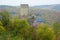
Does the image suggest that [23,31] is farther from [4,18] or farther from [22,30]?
[4,18]

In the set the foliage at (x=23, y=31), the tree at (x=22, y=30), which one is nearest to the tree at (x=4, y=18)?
the foliage at (x=23, y=31)

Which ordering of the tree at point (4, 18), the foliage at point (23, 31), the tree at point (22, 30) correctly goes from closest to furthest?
the foliage at point (23, 31), the tree at point (22, 30), the tree at point (4, 18)

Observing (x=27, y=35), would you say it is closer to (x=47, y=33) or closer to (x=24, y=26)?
(x=24, y=26)

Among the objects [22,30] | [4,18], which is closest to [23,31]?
[22,30]

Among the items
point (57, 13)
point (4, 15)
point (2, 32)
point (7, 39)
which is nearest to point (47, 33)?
point (7, 39)

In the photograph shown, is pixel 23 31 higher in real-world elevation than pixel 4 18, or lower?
lower

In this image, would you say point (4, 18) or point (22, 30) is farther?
point (4, 18)

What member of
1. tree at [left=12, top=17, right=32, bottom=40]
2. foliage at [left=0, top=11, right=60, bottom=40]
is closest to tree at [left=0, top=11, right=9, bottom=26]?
foliage at [left=0, top=11, right=60, bottom=40]

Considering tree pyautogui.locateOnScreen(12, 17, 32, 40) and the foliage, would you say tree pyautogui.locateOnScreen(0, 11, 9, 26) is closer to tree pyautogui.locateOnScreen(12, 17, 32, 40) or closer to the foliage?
the foliage

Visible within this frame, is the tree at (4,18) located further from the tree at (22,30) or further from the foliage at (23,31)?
the tree at (22,30)

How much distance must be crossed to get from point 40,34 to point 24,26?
45.6 inches

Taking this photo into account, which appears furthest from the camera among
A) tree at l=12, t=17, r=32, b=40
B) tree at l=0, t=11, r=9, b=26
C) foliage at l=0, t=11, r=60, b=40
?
tree at l=0, t=11, r=9, b=26

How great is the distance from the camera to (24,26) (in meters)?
6.32

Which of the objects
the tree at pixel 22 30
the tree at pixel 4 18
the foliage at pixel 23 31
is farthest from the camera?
the tree at pixel 4 18
